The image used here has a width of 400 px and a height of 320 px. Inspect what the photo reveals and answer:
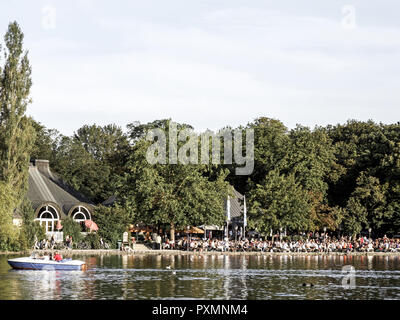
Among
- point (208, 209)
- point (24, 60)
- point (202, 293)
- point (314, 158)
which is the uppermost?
point (24, 60)

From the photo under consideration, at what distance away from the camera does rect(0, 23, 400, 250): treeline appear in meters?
67.7

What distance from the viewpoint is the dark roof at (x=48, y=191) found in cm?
8075

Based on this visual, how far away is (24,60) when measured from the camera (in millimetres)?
68938

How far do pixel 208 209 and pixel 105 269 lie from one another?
85.0 ft

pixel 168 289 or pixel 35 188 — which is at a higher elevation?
pixel 35 188

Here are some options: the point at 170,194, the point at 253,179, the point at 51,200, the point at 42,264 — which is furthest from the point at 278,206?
the point at 42,264

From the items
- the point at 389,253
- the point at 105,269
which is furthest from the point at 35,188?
the point at 389,253

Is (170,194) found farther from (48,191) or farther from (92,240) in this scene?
(48,191)

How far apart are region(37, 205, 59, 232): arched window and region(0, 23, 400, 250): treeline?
205 inches

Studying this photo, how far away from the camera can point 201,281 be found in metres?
44.2

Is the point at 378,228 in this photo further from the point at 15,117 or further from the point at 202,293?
the point at 202,293

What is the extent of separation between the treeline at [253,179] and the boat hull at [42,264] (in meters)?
12.0

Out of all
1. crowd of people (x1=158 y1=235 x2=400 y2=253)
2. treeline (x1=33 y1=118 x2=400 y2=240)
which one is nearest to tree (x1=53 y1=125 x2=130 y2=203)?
treeline (x1=33 y1=118 x2=400 y2=240)

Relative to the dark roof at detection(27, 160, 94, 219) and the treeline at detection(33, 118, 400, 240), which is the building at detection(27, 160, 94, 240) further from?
the treeline at detection(33, 118, 400, 240)
